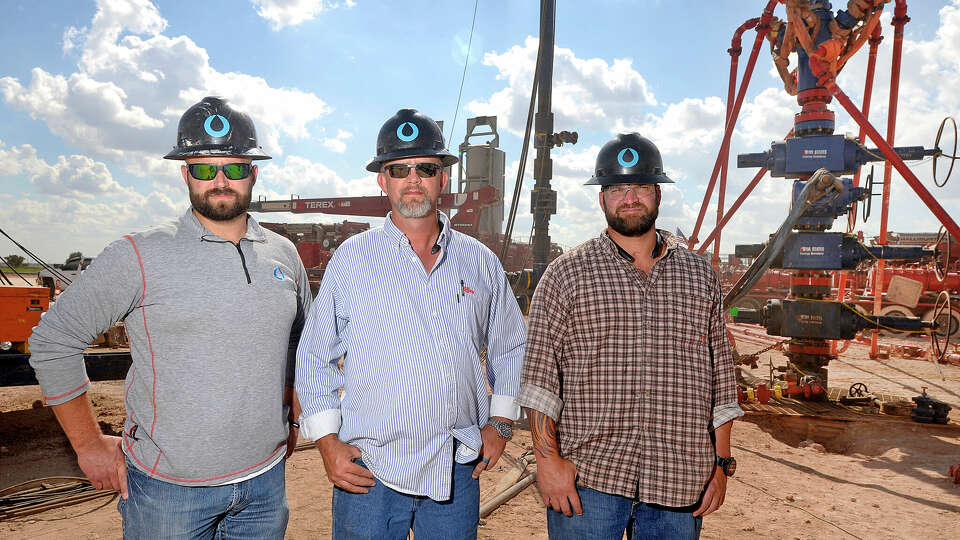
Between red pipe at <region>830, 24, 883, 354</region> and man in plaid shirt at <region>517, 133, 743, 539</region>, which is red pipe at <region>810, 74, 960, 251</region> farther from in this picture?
man in plaid shirt at <region>517, 133, 743, 539</region>

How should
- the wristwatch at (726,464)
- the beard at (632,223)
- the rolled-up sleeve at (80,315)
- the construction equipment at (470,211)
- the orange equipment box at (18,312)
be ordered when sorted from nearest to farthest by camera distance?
the rolled-up sleeve at (80,315) → the wristwatch at (726,464) → the beard at (632,223) → the orange equipment box at (18,312) → the construction equipment at (470,211)

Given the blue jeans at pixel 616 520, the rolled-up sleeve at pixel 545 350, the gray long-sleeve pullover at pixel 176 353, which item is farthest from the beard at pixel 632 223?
the gray long-sleeve pullover at pixel 176 353

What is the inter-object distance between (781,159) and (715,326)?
7.17 metres

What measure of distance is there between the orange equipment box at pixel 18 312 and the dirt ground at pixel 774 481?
129 centimetres

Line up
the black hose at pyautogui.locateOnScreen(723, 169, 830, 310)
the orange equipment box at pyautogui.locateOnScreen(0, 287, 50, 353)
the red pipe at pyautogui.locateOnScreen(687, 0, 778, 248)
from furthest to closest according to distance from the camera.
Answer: the red pipe at pyautogui.locateOnScreen(687, 0, 778, 248), the black hose at pyautogui.locateOnScreen(723, 169, 830, 310), the orange equipment box at pyautogui.locateOnScreen(0, 287, 50, 353)

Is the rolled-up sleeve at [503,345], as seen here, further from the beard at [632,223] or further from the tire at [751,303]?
the tire at [751,303]

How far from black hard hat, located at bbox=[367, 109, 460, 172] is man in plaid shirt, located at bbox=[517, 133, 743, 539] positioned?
2.69ft

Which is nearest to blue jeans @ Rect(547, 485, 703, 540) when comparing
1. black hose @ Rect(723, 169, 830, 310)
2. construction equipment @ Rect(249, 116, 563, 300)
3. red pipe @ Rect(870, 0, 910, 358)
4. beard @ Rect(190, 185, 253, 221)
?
beard @ Rect(190, 185, 253, 221)

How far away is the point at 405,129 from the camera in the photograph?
2.52 metres

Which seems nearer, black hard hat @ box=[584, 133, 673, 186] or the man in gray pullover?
the man in gray pullover

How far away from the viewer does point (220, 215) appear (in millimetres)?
2342

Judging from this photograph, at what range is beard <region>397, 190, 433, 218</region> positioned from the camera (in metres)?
2.41

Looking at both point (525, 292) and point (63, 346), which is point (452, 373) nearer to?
point (63, 346)

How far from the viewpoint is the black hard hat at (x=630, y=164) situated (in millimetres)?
2543
